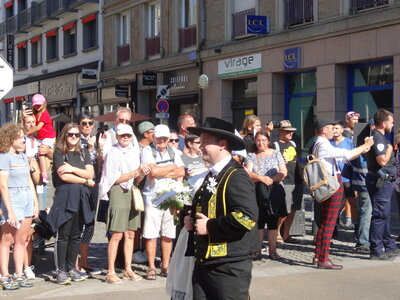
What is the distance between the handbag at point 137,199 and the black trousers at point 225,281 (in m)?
3.17

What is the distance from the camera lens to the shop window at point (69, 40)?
115 ft

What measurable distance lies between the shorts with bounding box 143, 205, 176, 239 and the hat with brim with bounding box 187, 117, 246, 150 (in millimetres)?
3315

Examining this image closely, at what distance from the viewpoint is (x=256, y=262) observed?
8.73 metres

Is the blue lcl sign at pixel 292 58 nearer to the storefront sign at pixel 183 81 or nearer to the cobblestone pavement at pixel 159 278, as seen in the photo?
the storefront sign at pixel 183 81

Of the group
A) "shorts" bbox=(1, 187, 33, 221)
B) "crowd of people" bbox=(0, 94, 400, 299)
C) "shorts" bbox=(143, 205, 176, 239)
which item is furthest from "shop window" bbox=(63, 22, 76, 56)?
"shorts" bbox=(1, 187, 33, 221)

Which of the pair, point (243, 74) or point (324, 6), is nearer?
point (324, 6)

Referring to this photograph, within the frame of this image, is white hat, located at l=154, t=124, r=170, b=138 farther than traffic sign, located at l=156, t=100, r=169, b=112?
No

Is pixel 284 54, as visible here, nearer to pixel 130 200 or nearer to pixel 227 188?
pixel 130 200

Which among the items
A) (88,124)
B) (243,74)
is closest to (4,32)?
(243,74)

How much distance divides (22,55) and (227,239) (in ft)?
135

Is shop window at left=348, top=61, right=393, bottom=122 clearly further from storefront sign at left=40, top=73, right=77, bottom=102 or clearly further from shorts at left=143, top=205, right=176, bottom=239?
storefront sign at left=40, top=73, right=77, bottom=102

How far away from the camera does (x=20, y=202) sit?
7238 millimetres

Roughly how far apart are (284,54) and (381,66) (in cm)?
337

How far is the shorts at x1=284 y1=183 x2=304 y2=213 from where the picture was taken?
9.68m
